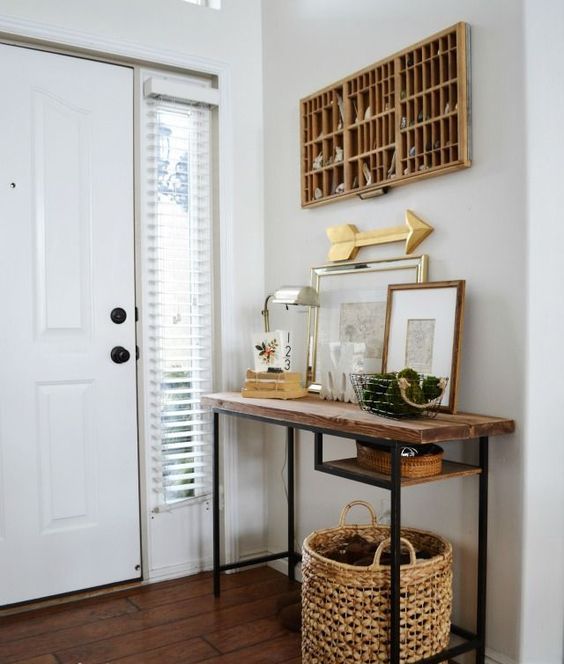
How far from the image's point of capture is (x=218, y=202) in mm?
2980

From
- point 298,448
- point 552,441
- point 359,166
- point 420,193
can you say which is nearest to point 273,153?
point 359,166

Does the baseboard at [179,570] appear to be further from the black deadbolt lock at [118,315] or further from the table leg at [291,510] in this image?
the black deadbolt lock at [118,315]

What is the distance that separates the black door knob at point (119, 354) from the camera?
9.06 feet

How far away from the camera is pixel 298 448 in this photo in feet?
9.48

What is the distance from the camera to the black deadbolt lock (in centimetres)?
276

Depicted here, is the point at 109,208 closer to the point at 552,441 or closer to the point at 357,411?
the point at 357,411

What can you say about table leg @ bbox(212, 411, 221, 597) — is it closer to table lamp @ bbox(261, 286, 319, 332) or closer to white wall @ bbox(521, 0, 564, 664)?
table lamp @ bbox(261, 286, 319, 332)

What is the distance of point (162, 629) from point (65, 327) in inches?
46.2

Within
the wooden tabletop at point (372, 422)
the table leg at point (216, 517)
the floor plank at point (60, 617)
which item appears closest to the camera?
A: the wooden tabletop at point (372, 422)

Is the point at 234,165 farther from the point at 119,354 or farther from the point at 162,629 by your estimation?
the point at 162,629

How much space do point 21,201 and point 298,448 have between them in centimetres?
147

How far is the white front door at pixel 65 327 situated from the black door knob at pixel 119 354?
21mm

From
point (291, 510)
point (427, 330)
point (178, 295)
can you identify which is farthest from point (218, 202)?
point (291, 510)

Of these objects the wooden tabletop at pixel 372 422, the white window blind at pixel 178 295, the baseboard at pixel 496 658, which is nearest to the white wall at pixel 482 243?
Answer: the baseboard at pixel 496 658
